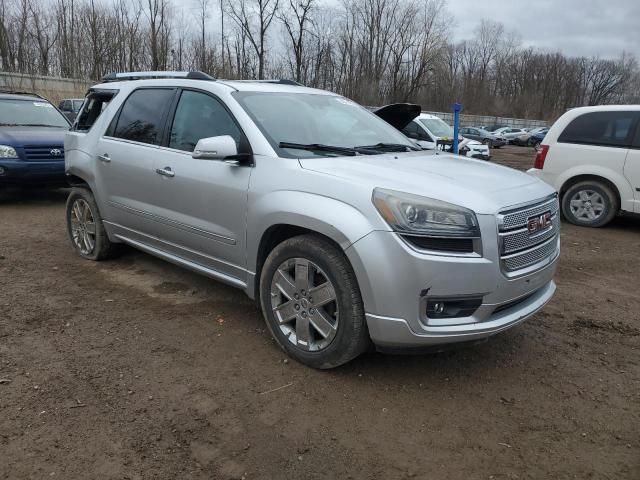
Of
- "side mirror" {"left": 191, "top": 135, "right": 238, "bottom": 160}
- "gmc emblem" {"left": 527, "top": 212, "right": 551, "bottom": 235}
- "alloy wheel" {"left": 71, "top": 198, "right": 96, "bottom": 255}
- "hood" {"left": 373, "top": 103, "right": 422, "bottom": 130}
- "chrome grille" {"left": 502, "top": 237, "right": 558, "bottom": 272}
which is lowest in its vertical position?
"alloy wheel" {"left": 71, "top": 198, "right": 96, "bottom": 255}

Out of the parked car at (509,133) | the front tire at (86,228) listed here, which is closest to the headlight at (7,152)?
the front tire at (86,228)

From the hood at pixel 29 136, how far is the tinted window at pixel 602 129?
8.11 m

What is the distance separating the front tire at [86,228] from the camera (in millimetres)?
5289

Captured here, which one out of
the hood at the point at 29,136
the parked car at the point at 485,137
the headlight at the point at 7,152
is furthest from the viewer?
the parked car at the point at 485,137

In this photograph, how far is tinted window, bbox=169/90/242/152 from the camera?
389cm

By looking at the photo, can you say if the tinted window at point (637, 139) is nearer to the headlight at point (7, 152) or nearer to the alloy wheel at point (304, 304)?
the alloy wheel at point (304, 304)

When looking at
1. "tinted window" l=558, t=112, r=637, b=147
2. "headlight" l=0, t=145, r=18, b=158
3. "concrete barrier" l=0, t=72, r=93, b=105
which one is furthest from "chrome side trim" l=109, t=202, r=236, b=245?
"concrete barrier" l=0, t=72, r=93, b=105

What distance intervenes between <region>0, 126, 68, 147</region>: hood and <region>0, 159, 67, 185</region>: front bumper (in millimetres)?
300

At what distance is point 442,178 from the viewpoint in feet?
10.4

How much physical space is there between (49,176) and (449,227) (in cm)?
744

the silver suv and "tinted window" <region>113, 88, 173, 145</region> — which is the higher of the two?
"tinted window" <region>113, 88, 173, 145</region>

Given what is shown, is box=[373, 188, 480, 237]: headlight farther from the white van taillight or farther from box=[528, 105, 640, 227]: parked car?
the white van taillight

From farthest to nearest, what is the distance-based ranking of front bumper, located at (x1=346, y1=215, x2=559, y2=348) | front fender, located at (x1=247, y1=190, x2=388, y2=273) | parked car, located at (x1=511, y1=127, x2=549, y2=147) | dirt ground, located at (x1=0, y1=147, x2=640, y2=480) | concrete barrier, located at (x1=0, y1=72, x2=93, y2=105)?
parked car, located at (x1=511, y1=127, x2=549, y2=147) → concrete barrier, located at (x1=0, y1=72, x2=93, y2=105) → front fender, located at (x1=247, y1=190, x2=388, y2=273) → front bumper, located at (x1=346, y1=215, x2=559, y2=348) → dirt ground, located at (x1=0, y1=147, x2=640, y2=480)

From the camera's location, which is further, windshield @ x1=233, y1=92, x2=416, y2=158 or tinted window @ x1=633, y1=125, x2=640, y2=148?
tinted window @ x1=633, y1=125, x2=640, y2=148
